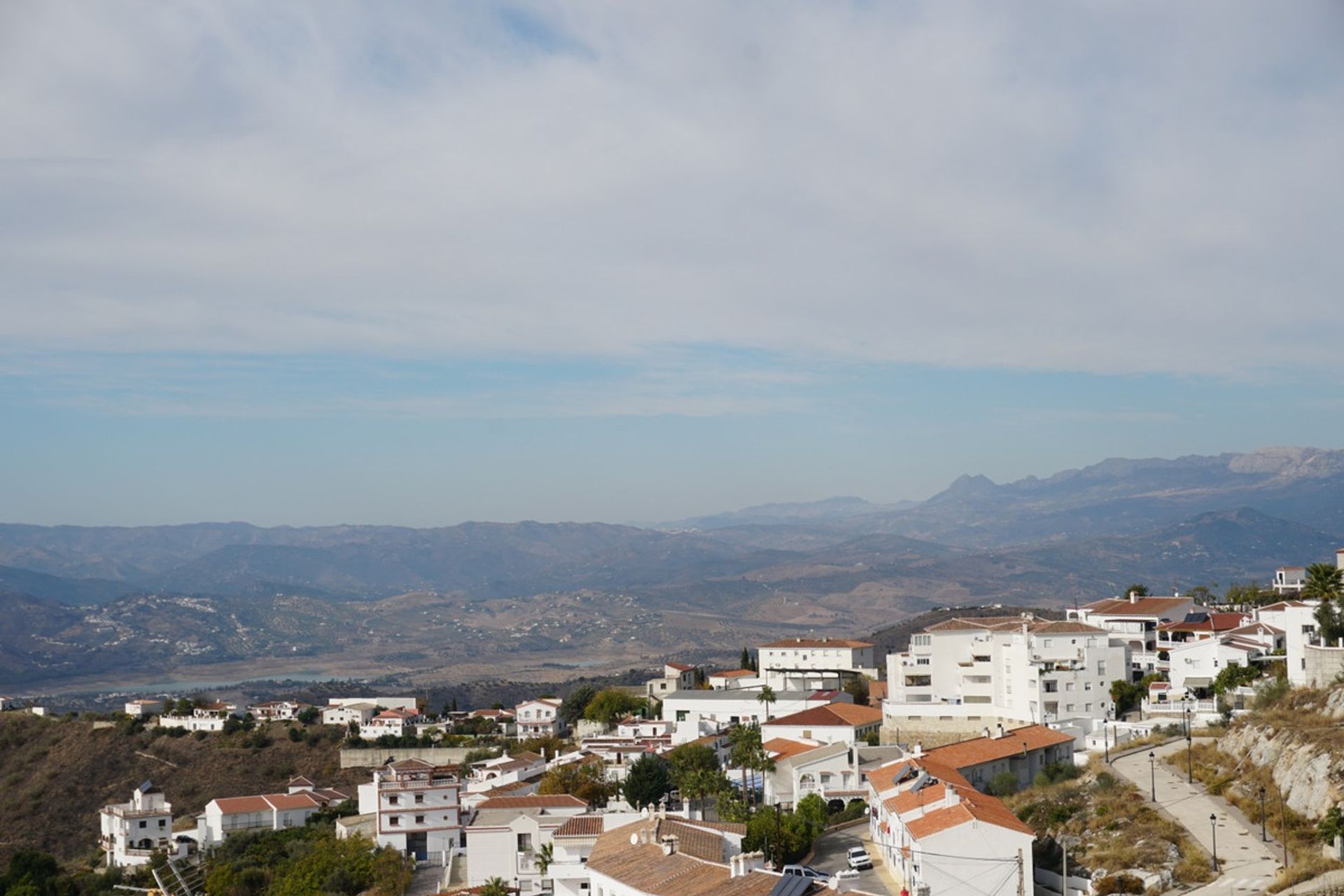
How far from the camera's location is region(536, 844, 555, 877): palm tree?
127ft

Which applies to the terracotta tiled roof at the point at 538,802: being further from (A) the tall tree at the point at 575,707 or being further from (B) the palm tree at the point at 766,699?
(A) the tall tree at the point at 575,707

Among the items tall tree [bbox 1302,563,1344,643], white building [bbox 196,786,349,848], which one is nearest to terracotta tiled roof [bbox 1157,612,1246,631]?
tall tree [bbox 1302,563,1344,643]

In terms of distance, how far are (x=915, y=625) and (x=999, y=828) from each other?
105852 millimetres

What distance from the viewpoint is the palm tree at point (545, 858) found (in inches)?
1529

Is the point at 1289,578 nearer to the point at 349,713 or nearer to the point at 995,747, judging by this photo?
the point at 995,747

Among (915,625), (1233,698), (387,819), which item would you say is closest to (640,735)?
(387,819)

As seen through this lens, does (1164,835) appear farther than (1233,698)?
No

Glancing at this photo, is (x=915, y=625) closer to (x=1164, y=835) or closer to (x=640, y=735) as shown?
(x=640, y=735)

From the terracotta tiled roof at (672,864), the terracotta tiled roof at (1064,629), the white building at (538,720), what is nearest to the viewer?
the terracotta tiled roof at (672,864)

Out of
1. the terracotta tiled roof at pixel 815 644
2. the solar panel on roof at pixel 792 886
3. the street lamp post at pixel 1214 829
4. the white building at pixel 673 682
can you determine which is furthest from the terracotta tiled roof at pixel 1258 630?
the solar panel on roof at pixel 792 886

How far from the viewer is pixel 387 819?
4900 cm

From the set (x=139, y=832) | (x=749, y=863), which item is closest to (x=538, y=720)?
(x=139, y=832)

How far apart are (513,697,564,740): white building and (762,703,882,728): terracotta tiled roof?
22456 mm

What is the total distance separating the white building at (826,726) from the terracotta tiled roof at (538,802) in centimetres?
1096
